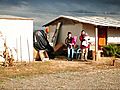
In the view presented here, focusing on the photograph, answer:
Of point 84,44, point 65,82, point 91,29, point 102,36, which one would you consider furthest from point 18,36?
point 102,36

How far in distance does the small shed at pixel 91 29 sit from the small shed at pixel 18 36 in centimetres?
609

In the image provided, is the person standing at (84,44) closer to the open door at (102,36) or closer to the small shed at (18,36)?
the small shed at (18,36)

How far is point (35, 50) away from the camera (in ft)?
69.2

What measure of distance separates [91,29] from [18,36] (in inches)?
306

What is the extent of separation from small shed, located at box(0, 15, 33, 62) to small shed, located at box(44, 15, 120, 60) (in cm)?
609

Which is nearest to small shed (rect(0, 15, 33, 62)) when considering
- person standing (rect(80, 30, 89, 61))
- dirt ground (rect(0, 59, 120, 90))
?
person standing (rect(80, 30, 89, 61))

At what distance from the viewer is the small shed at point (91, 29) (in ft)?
83.1

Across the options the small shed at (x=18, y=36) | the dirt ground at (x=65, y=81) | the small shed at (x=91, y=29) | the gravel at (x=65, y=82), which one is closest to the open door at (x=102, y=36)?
the small shed at (x=91, y=29)

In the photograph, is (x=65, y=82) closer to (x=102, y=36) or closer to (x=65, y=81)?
(x=65, y=81)

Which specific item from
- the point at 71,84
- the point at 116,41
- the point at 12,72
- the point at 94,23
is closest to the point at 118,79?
the point at 71,84

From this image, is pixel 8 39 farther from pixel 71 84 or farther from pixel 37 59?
pixel 71 84

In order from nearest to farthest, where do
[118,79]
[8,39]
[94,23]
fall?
[118,79]
[8,39]
[94,23]

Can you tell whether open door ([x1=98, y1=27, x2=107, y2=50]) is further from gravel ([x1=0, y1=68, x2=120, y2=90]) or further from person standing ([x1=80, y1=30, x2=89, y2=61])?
gravel ([x1=0, y1=68, x2=120, y2=90])

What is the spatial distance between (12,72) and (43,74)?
59.7 inches
